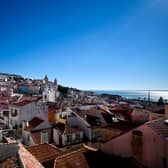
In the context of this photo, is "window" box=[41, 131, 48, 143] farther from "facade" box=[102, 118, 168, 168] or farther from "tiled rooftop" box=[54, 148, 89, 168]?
"tiled rooftop" box=[54, 148, 89, 168]

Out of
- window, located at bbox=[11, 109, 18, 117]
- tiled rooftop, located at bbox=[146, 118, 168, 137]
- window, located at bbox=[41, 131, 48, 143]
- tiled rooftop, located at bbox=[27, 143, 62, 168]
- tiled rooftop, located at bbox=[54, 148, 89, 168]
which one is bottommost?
window, located at bbox=[41, 131, 48, 143]

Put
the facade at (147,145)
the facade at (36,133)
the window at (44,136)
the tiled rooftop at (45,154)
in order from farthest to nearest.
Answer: the window at (44,136), the facade at (36,133), the tiled rooftop at (45,154), the facade at (147,145)

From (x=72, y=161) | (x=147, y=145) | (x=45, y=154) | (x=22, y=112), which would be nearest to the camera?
(x=72, y=161)

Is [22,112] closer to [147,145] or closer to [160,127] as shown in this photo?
[147,145]

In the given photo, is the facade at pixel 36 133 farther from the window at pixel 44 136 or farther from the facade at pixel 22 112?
the facade at pixel 22 112

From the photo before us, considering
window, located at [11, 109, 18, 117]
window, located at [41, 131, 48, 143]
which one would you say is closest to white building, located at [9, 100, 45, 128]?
window, located at [11, 109, 18, 117]

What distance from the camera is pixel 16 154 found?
24.6 ft

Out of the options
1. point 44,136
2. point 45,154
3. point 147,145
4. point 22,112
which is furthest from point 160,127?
point 22,112

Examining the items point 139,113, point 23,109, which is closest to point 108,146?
point 23,109

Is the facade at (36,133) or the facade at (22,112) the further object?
the facade at (22,112)

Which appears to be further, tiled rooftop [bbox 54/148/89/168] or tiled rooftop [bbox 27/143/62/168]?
tiled rooftop [bbox 27/143/62/168]

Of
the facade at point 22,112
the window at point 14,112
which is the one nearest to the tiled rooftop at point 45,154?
the facade at point 22,112

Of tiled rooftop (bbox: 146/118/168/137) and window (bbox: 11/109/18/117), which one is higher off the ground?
tiled rooftop (bbox: 146/118/168/137)

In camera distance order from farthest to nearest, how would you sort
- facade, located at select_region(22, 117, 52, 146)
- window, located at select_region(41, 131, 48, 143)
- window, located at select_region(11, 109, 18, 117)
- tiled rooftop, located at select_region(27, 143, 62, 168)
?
window, located at select_region(11, 109, 18, 117) → window, located at select_region(41, 131, 48, 143) → facade, located at select_region(22, 117, 52, 146) → tiled rooftop, located at select_region(27, 143, 62, 168)
